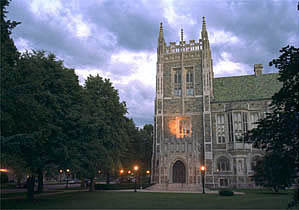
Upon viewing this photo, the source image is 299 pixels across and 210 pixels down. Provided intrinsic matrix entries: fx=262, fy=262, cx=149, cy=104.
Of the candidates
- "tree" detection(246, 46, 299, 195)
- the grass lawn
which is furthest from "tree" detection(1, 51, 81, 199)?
"tree" detection(246, 46, 299, 195)

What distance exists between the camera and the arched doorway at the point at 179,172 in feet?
135

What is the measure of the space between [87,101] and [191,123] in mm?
22571

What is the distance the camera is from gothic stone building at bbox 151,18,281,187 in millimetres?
40094

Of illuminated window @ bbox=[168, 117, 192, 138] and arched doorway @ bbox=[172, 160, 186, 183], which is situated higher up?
illuminated window @ bbox=[168, 117, 192, 138]

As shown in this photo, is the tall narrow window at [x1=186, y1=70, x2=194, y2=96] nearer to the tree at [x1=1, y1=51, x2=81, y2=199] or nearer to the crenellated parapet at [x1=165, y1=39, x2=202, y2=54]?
the crenellated parapet at [x1=165, y1=39, x2=202, y2=54]

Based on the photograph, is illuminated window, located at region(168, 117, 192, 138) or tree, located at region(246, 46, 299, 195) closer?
tree, located at region(246, 46, 299, 195)

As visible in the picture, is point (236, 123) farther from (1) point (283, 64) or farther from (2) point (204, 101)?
(1) point (283, 64)

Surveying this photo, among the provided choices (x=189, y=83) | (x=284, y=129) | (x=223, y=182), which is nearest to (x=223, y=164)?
(x=223, y=182)

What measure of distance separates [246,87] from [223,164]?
14.2 meters

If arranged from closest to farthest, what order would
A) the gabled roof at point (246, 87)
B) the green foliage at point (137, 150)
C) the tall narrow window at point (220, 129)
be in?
the tall narrow window at point (220, 129), the gabled roof at point (246, 87), the green foliage at point (137, 150)

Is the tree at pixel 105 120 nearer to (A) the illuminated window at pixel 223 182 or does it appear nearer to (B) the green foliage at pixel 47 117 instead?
(B) the green foliage at pixel 47 117

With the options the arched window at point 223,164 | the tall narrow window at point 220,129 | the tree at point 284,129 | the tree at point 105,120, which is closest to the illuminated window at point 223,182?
the arched window at point 223,164

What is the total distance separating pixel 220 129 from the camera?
42.4m

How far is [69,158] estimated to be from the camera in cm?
1977
